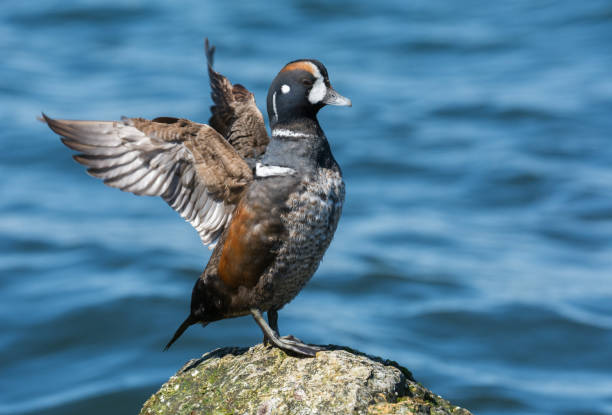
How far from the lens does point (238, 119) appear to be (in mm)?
6543

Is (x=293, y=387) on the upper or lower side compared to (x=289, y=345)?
lower

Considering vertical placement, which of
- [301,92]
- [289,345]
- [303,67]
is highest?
[303,67]

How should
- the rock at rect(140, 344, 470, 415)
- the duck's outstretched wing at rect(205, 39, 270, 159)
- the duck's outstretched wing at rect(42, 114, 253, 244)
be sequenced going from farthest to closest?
the duck's outstretched wing at rect(205, 39, 270, 159) → the duck's outstretched wing at rect(42, 114, 253, 244) → the rock at rect(140, 344, 470, 415)

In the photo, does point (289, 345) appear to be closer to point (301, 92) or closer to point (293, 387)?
point (293, 387)

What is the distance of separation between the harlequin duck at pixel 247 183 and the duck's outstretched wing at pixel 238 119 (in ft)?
2.13

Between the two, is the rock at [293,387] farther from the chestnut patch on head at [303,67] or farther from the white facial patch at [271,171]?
the chestnut patch on head at [303,67]

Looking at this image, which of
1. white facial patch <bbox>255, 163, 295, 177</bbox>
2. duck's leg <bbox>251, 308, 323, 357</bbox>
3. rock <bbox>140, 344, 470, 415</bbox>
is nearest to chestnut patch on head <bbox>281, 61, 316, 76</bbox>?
white facial patch <bbox>255, 163, 295, 177</bbox>

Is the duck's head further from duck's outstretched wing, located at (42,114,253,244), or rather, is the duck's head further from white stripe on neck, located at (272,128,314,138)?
duck's outstretched wing, located at (42,114,253,244)

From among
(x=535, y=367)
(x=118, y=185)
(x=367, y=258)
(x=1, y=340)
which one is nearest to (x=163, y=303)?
(x=1, y=340)

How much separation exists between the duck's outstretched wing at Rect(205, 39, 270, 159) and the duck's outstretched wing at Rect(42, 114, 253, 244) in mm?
605

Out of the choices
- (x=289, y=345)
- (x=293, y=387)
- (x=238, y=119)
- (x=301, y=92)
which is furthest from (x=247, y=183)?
(x=293, y=387)

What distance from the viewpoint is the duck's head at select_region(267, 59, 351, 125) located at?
17.9 ft

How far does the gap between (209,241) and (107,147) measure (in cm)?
91

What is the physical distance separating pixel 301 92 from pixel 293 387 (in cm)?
186
